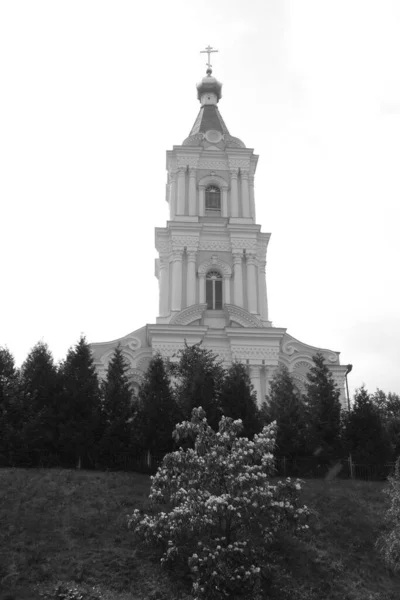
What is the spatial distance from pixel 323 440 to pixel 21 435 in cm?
1087

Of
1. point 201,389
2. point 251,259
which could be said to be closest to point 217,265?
point 251,259

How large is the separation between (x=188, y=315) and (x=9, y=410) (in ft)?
45.7

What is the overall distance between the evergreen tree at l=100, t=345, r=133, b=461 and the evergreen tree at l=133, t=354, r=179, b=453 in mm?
361

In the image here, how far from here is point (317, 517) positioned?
840 inches

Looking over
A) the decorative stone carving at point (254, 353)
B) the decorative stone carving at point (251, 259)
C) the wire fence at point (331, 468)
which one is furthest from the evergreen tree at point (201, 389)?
the decorative stone carving at point (251, 259)

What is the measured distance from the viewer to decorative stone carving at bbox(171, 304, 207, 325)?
125 feet

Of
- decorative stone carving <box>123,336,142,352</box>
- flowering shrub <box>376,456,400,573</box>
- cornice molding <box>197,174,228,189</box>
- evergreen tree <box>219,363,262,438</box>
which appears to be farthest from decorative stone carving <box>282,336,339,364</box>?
flowering shrub <box>376,456,400,573</box>

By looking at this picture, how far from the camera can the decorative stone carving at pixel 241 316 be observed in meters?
38.3

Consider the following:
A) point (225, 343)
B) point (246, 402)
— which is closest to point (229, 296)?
point (225, 343)

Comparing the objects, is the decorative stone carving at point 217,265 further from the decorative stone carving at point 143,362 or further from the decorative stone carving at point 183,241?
the decorative stone carving at point 143,362

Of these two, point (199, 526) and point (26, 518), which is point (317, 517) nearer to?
point (199, 526)

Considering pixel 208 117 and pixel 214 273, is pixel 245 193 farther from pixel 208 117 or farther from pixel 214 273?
pixel 208 117

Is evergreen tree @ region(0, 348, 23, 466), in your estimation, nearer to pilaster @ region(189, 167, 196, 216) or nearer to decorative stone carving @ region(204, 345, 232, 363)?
decorative stone carving @ region(204, 345, 232, 363)

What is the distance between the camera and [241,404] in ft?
90.2
